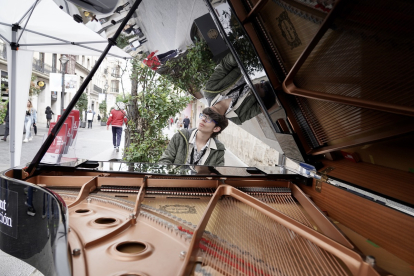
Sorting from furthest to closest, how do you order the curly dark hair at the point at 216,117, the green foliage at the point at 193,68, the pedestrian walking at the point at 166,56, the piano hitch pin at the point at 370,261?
1. the pedestrian walking at the point at 166,56
2. the green foliage at the point at 193,68
3. the curly dark hair at the point at 216,117
4. the piano hitch pin at the point at 370,261

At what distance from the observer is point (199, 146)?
11.3ft

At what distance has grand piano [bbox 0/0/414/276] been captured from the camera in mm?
1065

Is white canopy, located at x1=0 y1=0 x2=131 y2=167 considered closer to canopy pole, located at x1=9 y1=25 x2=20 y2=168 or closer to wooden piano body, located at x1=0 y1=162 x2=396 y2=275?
canopy pole, located at x1=9 y1=25 x2=20 y2=168

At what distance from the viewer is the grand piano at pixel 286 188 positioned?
1.07 metres

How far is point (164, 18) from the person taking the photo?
410 centimetres

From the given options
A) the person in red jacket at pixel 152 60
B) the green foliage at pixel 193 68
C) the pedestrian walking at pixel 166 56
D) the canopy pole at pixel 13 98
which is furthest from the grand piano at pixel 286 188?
the person in red jacket at pixel 152 60

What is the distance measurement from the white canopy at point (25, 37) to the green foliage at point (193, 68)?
49.0 inches

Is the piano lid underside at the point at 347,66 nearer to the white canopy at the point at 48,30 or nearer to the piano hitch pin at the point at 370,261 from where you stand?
the piano hitch pin at the point at 370,261

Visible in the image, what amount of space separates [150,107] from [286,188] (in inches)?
156

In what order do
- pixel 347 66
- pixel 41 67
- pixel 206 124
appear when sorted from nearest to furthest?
pixel 347 66
pixel 206 124
pixel 41 67

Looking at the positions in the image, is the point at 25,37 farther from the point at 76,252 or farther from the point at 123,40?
the point at 76,252

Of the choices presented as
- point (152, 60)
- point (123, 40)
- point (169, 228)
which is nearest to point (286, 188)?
point (169, 228)

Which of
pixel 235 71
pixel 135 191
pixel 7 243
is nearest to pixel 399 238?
pixel 135 191

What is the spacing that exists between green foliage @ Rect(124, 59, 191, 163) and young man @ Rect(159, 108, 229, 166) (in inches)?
74.1
